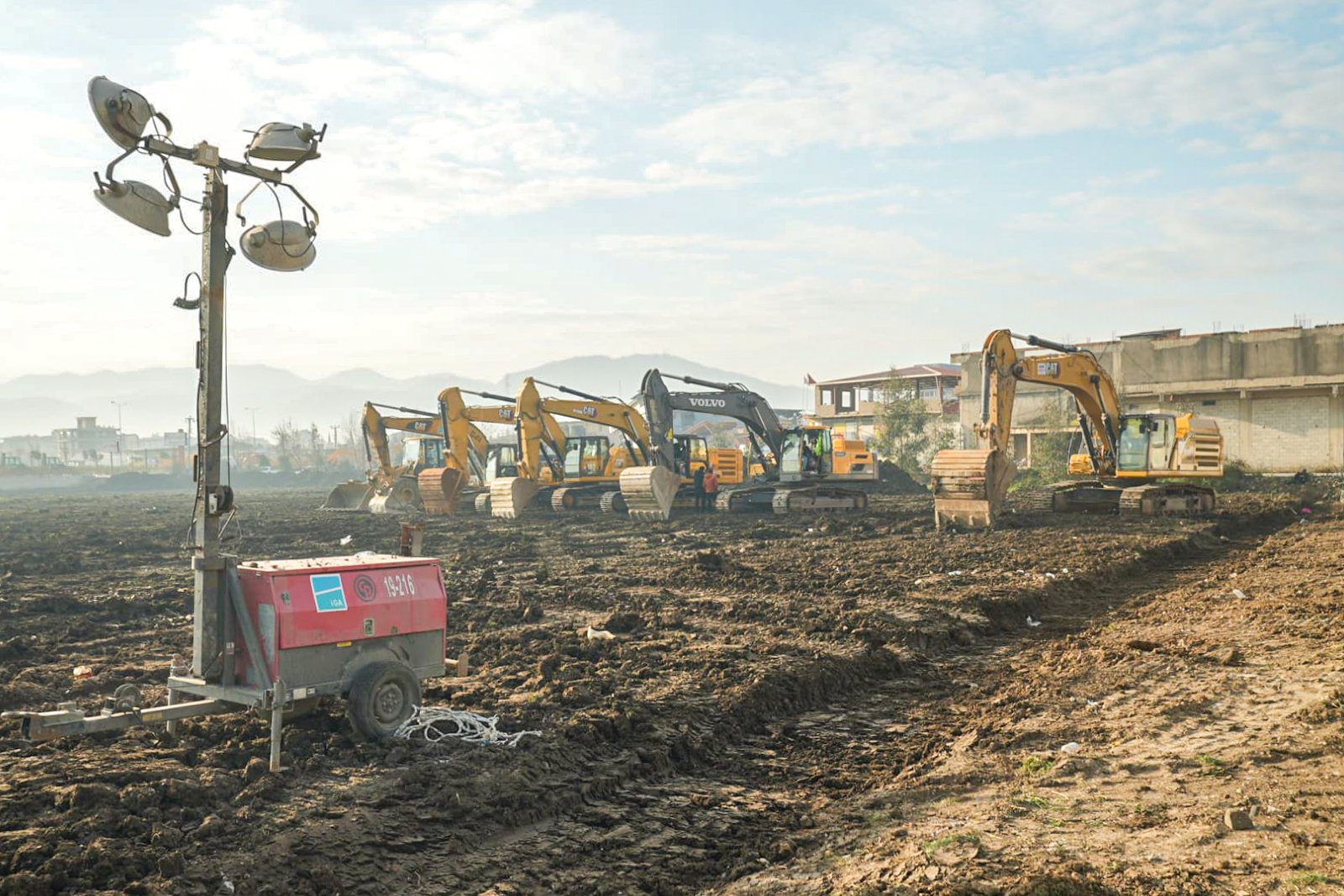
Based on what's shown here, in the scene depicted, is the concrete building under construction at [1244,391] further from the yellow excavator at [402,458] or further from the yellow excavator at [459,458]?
the yellow excavator at [402,458]

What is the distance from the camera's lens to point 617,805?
23.0 feet

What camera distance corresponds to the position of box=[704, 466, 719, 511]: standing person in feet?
103

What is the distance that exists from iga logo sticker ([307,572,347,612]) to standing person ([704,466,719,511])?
23.9 metres

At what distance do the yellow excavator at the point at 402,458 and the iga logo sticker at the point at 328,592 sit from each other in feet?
97.1

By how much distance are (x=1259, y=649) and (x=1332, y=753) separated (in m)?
3.83

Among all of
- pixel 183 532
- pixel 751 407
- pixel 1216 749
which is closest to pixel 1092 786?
pixel 1216 749

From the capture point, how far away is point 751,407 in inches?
1190

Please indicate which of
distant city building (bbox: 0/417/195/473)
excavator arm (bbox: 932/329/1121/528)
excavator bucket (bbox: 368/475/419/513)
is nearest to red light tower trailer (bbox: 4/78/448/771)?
excavator arm (bbox: 932/329/1121/528)

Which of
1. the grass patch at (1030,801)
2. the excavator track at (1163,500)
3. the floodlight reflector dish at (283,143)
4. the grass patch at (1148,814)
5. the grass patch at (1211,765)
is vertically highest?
the floodlight reflector dish at (283,143)

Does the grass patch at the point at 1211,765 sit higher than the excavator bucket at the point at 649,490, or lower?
lower

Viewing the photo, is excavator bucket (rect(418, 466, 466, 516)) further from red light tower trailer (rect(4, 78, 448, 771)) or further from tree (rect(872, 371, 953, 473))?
red light tower trailer (rect(4, 78, 448, 771))

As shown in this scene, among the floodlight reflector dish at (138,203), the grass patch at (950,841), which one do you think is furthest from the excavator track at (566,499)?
the grass patch at (950,841)

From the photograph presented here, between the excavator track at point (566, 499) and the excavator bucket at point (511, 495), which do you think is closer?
the excavator bucket at point (511, 495)

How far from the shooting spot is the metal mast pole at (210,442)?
7.38m
